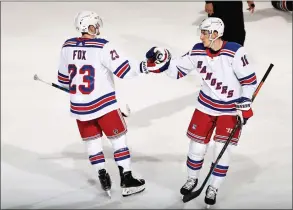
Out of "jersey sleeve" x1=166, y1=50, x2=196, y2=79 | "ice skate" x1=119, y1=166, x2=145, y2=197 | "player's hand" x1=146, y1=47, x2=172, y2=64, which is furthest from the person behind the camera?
"ice skate" x1=119, y1=166, x2=145, y2=197

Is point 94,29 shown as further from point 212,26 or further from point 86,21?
→ point 212,26

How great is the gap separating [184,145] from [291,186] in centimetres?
82

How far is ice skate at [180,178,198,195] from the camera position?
4656 millimetres

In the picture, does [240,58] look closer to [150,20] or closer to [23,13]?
[150,20]

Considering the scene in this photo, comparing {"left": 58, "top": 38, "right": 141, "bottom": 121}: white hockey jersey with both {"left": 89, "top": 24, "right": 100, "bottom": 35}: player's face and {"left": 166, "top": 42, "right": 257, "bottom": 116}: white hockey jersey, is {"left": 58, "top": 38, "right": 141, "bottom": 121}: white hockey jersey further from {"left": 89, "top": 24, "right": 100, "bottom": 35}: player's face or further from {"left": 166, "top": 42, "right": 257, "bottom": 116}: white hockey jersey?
{"left": 166, "top": 42, "right": 257, "bottom": 116}: white hockey jersey

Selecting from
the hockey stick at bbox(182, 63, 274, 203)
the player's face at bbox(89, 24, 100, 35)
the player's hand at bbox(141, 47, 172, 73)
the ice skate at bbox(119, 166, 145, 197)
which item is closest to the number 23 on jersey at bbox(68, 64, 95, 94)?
the player's face at bbox(89, 24, 100, 35)

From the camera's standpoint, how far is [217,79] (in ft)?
13.9

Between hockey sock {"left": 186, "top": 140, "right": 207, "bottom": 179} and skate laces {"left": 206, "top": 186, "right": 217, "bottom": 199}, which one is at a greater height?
hockey sock {"left": 186, "top": 140, "right": 207, "bottom": 179}

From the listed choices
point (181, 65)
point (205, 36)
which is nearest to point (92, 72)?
point (181, 65)

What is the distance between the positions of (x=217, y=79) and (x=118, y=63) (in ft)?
1.79

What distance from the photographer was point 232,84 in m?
4.26

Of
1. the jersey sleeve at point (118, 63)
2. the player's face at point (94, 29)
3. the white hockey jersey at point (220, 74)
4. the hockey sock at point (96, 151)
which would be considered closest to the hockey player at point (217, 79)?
the white hockey jersey at point (220, 74)

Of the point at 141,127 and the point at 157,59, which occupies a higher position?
the point at 157,59

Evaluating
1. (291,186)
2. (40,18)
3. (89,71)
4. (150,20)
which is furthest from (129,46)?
(89,71)
